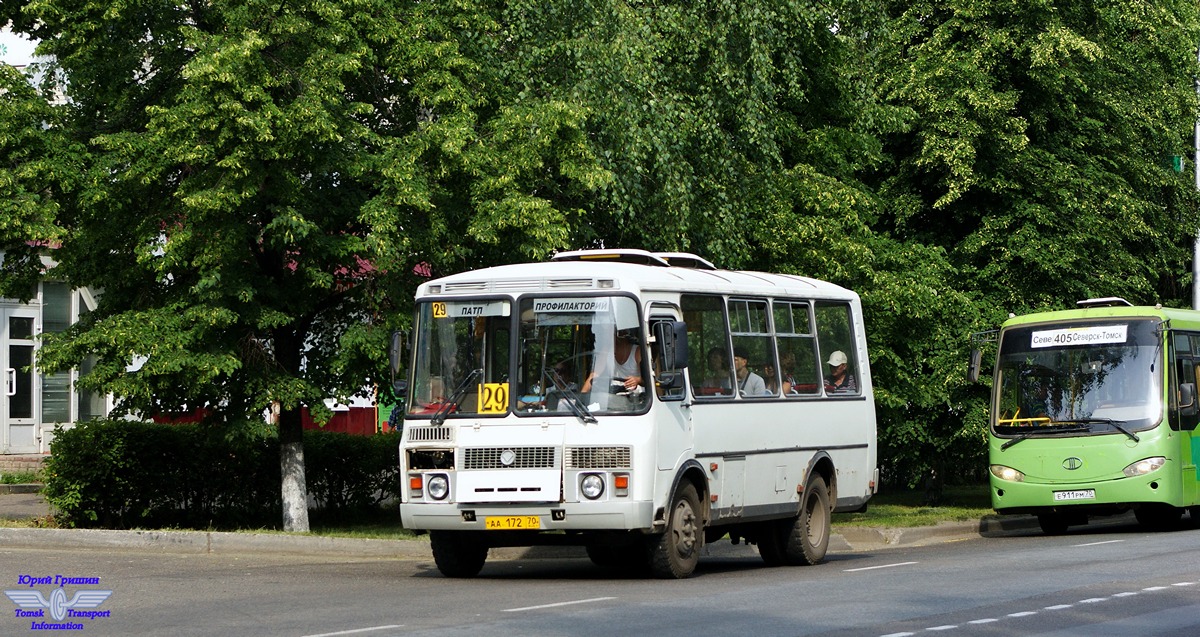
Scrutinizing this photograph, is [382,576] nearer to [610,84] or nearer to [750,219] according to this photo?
[610,84]

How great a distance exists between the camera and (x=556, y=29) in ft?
73.2

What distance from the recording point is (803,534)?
18375 mm

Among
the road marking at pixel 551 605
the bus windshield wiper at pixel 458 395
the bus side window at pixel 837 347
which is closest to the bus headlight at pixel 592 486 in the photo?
the bus windshield wiper at pixel 458 395

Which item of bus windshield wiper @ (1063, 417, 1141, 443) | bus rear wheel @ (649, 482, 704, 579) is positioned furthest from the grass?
bus rear wheel @ (649, 482, 704, 579)

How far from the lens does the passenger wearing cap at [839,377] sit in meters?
19.3

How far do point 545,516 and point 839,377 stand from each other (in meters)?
5.32

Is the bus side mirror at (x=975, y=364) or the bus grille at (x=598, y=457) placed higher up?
the bus side mirror at (x=975, y=364)

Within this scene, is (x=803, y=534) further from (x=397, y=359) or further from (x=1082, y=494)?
(x=1082, y=494)

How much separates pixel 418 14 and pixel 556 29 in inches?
84.9

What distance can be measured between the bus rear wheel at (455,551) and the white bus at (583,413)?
0.02 metres

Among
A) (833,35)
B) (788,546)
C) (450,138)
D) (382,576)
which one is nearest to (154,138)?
(450,138)

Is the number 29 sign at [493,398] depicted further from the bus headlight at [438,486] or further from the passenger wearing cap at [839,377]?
the passenger wearing cap at [839,377]

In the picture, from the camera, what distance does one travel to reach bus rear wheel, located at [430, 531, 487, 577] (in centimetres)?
1631

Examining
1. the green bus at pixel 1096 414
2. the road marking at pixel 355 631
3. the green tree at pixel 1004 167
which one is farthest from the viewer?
the green tree at pixel 1004 167
